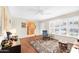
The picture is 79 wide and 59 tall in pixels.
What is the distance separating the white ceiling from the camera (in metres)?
2.01

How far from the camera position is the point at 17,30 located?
2031 mm

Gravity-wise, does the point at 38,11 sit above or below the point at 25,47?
above

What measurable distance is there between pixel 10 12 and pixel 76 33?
1.03 m

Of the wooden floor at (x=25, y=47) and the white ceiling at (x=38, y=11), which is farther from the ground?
the white ceiling at (x=38, y=11)

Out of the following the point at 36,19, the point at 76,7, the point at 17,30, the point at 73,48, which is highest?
the point at 76,7

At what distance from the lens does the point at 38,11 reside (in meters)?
2.04

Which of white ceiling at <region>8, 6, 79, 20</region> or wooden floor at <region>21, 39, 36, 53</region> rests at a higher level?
white ceiling at <region>8, 6, 79, 20</region>

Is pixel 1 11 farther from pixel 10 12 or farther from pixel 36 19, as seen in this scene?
pixel 36 19

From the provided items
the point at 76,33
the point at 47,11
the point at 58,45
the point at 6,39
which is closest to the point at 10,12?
the point at 6,39

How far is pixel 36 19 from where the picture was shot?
6.74ft

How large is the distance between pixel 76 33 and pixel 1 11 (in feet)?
3.82

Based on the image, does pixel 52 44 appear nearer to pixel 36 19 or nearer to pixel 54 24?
pixel 54 24

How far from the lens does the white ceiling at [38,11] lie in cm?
201
